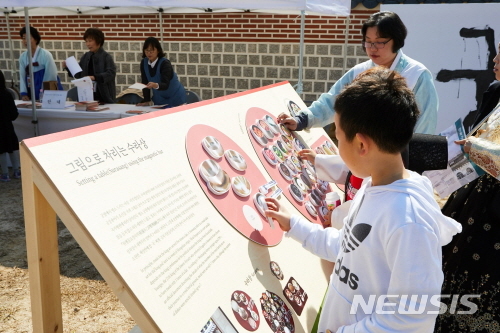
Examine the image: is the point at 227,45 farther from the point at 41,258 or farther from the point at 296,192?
the point at 41,258

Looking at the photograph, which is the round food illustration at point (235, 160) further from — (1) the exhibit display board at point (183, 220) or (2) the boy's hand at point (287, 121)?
(2) the boy's hand at point (287, 121)

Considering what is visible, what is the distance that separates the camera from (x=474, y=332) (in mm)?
2201

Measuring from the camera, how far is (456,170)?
2.14 metres

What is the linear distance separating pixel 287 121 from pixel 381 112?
4.36ft

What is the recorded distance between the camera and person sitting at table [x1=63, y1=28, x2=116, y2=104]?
671 cm

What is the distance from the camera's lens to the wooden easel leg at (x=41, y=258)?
3.96ft

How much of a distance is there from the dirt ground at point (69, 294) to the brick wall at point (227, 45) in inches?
189

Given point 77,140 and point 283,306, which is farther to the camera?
point 283,306

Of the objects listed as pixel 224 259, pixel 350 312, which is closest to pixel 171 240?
pixel 224 259

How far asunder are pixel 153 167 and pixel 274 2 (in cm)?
394

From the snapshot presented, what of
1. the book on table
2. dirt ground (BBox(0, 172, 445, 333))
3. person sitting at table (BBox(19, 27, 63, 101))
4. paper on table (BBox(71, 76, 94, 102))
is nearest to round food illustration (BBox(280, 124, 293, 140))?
dirt ground (BBox(0, 172, 445, 333))

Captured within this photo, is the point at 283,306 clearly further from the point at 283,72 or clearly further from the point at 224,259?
the point at 283,72

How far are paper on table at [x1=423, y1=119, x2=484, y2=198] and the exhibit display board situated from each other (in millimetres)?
686

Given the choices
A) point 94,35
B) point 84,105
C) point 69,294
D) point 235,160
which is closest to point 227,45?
point 94,35
